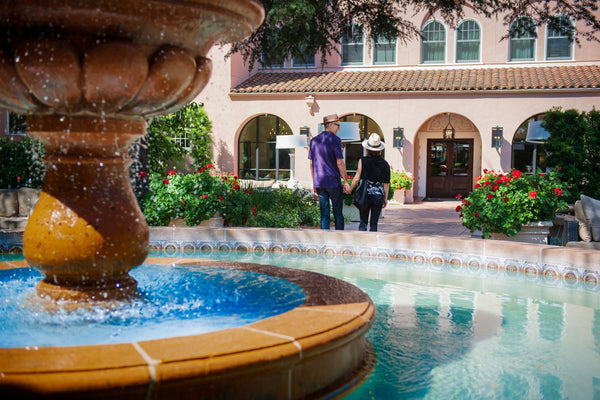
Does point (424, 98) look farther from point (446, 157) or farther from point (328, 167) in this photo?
point (328, 167)

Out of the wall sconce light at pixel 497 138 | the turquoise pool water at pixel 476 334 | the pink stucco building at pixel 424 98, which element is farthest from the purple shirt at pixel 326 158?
the wall sconce light at pixel 497 138

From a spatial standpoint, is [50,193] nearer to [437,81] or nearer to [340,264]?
[340,264]

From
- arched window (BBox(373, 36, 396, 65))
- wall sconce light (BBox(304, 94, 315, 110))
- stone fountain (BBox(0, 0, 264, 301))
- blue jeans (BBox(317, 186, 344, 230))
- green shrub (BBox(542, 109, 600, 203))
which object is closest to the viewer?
stone fountain (BBox(0, 0, 264, 301))

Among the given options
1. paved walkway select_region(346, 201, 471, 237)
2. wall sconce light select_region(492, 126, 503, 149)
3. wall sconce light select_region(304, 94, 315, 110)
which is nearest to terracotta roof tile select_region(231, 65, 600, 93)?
wall sconce light select_region(304, 94, 315, 110)

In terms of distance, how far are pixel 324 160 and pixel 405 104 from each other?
1444 centimetres

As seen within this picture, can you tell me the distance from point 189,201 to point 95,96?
6025mm

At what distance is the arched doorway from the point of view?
2336 centimetres

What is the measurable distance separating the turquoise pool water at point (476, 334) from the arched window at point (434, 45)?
18.0 meters

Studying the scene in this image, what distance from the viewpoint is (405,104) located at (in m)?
21.2

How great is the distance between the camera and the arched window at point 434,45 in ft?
73.4

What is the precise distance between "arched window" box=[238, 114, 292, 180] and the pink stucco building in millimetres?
39

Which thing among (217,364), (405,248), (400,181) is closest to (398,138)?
(400,181)

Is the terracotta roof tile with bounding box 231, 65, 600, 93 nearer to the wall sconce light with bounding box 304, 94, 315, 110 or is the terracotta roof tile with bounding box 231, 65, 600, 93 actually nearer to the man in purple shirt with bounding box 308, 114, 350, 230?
the wall sconce light with bounding box 304, 94, 315, 110

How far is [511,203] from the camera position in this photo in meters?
7.98
